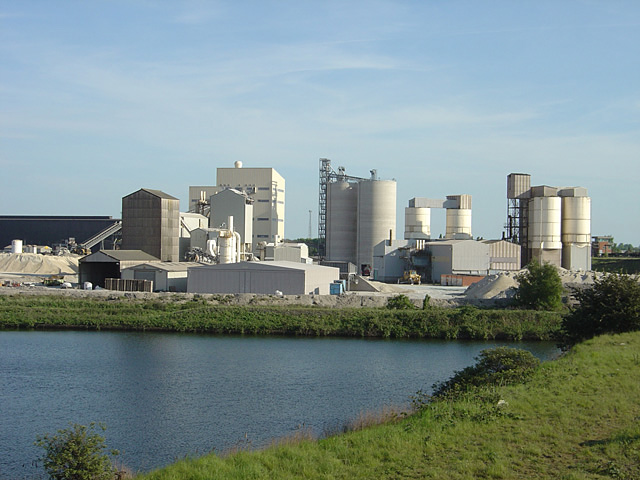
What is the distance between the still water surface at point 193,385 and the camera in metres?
15.7

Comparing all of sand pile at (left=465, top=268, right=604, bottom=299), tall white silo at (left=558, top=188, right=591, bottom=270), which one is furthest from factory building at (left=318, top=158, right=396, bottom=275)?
sand pile at (left=465, top=268, right=604, bottom=299)

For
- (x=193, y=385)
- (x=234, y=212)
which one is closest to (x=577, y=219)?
(x=234, y=212)

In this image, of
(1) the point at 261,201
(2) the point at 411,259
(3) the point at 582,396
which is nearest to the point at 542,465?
(3) the point at 582,396

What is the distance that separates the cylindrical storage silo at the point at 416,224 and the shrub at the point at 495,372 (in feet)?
178

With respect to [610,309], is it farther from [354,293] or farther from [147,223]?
[147,223]

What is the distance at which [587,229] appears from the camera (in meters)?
66.1

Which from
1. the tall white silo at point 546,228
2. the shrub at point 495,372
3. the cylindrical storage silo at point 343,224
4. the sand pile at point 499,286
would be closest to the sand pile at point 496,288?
the sand pile at point 499,286

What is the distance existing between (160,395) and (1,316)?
63.9 feet

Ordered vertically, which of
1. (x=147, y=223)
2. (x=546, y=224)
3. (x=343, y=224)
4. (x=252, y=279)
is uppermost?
(x=343, y=224)

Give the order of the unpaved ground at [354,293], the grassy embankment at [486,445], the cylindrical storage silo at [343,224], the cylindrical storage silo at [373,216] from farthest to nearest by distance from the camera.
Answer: the cylindrical storage silo at [343,224] < the cylindrical storage silo at [373,216] < the unpaved ground at [354,293] < the grassy embankment at [486,445]

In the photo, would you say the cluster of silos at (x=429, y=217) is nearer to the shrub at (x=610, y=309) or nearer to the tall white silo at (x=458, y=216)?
the tall white silo at (x=458, y=216)

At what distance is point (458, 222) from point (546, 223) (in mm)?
9620

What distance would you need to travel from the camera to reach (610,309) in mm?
22406

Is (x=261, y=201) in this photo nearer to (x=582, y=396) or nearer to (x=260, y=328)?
(x=260, y=328)
